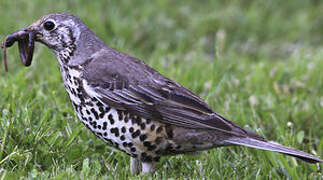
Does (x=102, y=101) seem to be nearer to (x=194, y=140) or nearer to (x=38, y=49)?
(x=194, y=140)

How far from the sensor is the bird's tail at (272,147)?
408cm

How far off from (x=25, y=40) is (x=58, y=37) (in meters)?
0.32

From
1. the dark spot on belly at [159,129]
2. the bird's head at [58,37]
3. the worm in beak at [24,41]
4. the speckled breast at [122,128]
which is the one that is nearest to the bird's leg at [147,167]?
the speckled breast at [122,128]

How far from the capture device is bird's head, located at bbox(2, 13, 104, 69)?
4543mm

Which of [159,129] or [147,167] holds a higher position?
[159,129]

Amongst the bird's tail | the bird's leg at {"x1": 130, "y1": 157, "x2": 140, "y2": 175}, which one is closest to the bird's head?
the bird's leg at {"x1": 130, "y1": 157, "x2": 140, "y2": 175}

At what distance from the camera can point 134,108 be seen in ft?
14.2

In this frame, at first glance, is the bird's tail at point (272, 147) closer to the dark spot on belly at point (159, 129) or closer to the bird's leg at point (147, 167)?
A: the dark spot on belly at point (159, 129)

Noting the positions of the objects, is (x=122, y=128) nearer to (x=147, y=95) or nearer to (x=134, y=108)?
(x=134, y=108)

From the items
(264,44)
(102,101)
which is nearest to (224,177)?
(102,101)

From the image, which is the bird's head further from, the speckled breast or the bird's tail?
the bird's tail

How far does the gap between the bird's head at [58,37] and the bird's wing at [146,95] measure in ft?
0.65

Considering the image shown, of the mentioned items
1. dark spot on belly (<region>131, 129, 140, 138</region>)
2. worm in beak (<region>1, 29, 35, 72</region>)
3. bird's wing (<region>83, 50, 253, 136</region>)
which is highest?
worm in beak (<region>1, 29, 35, 72</region>)

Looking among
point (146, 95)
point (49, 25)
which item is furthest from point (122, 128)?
point (49, 25)
